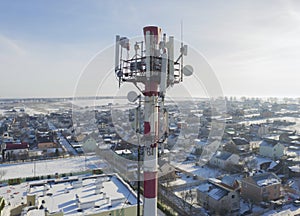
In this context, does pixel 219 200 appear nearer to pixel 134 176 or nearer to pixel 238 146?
pixel 134 176

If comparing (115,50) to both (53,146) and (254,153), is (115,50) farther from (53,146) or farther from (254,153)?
(53,146)

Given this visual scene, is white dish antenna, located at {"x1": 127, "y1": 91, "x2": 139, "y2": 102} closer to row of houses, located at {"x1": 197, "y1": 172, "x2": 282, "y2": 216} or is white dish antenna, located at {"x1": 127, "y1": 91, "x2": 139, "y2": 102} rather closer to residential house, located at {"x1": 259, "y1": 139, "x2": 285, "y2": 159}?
row of houses, located at {"x1": 197, "y1": 172, "x2": 282, "y2": 216}

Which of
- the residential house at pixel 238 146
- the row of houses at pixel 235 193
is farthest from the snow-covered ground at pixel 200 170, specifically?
the residential house at pixel 238 146

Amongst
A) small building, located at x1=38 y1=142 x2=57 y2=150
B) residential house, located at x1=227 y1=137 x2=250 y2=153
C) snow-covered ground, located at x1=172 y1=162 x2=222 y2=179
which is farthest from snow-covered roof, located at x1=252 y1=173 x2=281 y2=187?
small building, located at x1=38 y1=142 x2=57 y2=150

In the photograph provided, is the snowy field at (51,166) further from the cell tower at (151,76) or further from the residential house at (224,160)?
the cell tower at (151,76)

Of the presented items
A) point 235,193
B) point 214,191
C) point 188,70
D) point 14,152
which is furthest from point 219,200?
point 14,152

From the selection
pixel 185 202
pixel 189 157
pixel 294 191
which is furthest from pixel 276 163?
pixel 185 202

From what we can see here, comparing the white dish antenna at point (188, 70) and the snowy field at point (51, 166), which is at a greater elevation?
the white dish antenna at point (188, 70)
